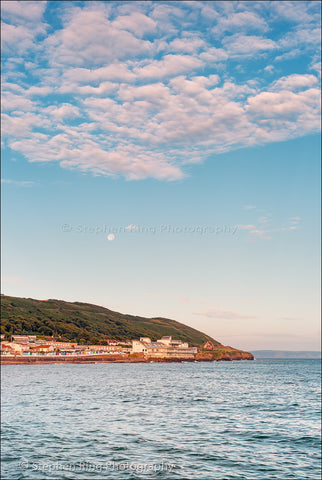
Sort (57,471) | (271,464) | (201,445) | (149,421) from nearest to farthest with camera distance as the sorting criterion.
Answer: (57,471) < (271,464) < (201,445) < (149,421)

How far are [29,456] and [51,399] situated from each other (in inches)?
1398

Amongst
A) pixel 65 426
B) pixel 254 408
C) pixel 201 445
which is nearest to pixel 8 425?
pixel 65 426

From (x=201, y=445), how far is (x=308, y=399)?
4378 cm

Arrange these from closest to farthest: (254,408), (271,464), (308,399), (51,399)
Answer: (271,464)
(254,408)
(51,399)
(308,399)

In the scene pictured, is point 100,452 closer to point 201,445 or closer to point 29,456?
point 29,456

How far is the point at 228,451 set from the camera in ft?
107

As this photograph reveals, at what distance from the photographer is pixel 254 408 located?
194ft

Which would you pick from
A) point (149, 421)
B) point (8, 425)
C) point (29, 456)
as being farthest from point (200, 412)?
point (29, 456)

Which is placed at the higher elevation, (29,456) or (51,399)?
(29,456)

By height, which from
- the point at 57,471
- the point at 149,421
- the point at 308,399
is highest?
the point at 57,471

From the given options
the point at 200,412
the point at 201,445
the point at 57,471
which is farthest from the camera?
the point at 200,412

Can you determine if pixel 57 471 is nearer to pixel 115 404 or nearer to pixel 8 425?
pixel 8 425

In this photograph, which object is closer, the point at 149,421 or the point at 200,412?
the point at 149,421

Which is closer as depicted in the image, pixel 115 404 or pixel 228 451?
pixel 228 451
